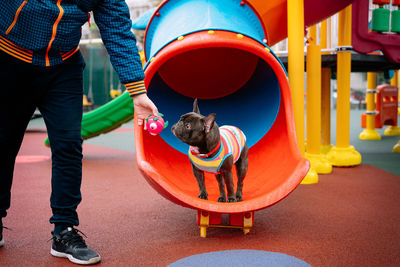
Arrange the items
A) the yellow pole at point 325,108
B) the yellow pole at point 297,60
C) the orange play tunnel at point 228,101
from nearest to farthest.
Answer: the orange play tunnel at point 228,101 < the yellow pole at point 297,60 < the yellow pole at point 325,108

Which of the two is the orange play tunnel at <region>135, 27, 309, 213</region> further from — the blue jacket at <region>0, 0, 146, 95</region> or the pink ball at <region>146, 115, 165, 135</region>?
the blue jacket at <region>0, 0, 146, 95</region>

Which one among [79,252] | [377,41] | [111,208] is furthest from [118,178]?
[377,41]

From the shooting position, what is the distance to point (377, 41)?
12.1 feet

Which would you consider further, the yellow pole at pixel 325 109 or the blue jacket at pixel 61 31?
the yellow pole at pixel 325 109

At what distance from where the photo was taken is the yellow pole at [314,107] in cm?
345

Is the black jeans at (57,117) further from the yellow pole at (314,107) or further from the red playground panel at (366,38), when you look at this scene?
the red playground panel at (366,38)

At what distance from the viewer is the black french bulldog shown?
1917mm

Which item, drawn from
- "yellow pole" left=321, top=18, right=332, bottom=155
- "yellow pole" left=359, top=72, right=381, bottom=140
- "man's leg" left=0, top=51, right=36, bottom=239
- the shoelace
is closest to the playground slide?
the shoelace

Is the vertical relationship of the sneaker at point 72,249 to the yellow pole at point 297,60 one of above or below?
below

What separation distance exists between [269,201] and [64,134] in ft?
3.01

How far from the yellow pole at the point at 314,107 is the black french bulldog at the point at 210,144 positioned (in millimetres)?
1578

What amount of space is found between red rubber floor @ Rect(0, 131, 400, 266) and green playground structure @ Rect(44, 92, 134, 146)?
127cm

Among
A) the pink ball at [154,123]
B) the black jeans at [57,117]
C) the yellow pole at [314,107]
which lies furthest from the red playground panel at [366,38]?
the black jeans at [57,117]

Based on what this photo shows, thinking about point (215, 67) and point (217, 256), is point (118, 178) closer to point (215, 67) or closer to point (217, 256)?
point (215, 67)
